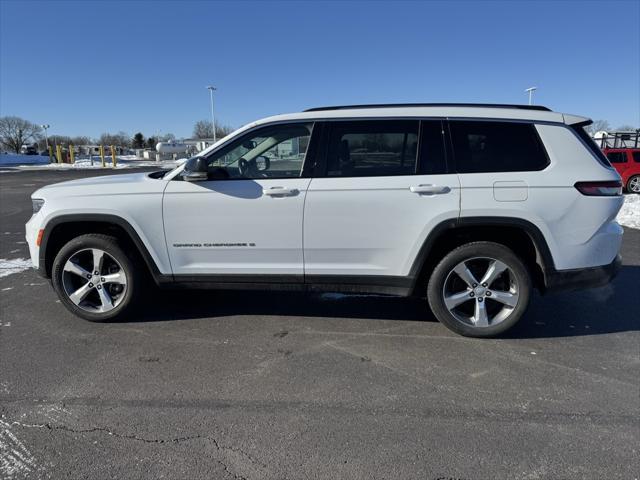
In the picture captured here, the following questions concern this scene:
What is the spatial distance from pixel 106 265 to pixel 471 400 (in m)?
3.30

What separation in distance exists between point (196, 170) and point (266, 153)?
0.62 m

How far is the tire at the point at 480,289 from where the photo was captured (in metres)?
3.37

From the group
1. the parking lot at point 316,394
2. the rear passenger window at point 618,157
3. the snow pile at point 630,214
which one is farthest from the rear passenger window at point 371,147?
the rear passenger window at point 618,157

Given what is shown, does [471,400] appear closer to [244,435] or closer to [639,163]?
[244,435]

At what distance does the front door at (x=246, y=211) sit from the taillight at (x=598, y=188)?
217 centimetres

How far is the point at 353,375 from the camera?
118 inches

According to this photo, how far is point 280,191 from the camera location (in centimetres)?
338

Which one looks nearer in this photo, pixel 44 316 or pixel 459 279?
pixel 459 279

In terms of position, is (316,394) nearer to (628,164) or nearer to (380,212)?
(380,212)

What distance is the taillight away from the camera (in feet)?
10.5

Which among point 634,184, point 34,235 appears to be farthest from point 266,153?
point 634,184

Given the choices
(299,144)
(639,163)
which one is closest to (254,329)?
(299,144)

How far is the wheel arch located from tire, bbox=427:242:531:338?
0.12m

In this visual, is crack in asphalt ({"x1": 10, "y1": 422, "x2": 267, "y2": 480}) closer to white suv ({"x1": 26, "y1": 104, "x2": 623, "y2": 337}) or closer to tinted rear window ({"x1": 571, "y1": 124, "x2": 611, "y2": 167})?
white suv ({"x1": 26, "y1": 104, "x2": 623, "y2": 337})
